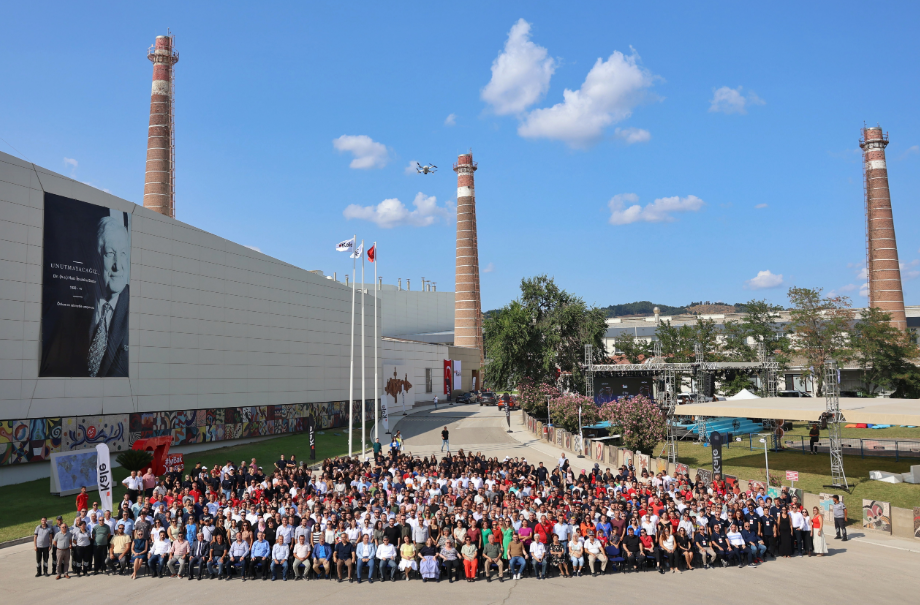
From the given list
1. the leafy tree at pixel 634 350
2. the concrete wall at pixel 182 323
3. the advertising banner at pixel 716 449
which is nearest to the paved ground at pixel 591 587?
the advertising banner at pixel 716 449

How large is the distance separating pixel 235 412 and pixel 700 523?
108ft

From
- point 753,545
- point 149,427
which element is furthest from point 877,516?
point 149,427

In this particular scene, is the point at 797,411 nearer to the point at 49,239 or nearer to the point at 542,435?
the point at 542,435

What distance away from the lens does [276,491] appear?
2020 cm

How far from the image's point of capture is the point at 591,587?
14.1m

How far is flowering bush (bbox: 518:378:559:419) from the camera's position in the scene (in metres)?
54.7

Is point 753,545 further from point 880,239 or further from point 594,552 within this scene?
point 880,239

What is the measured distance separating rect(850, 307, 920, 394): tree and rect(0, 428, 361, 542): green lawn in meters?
50.4

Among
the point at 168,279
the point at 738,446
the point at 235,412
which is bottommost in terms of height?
the point at 738,446

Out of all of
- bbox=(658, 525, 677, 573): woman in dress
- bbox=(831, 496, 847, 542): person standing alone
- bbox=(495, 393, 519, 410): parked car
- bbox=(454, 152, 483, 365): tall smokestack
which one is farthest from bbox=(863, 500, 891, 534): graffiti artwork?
bbox=(454, 152, 483, 365): tall smokestack

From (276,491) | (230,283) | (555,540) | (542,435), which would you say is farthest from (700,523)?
(230,283)

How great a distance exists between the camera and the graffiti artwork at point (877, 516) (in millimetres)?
19953

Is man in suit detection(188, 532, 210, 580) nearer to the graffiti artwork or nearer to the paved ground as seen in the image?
the paved ground

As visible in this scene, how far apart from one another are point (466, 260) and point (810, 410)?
68103mm
